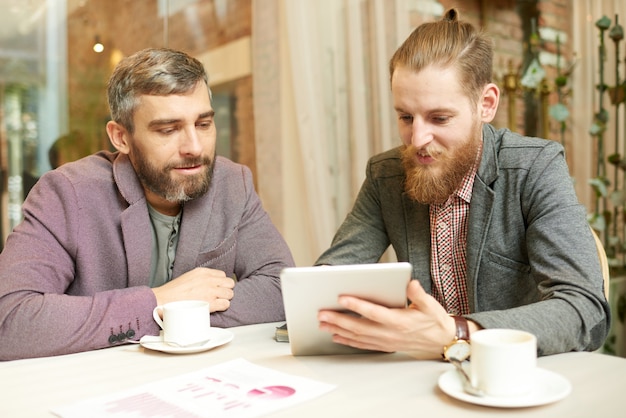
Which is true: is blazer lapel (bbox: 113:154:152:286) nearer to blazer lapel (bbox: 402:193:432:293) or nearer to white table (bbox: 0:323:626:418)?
white table (bbox: 0:323:626:418)

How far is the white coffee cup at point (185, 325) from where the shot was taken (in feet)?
3.92

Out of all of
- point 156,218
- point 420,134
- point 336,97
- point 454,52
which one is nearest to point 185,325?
point 156,218

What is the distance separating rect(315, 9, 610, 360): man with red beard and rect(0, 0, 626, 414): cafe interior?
1.23 metres

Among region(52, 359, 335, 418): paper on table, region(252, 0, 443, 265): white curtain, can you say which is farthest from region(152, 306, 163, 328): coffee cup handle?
region(252, 0, 443, 265): white curtain

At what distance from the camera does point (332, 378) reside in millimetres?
999

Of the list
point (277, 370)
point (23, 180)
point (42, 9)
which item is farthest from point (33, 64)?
point (277, 370)

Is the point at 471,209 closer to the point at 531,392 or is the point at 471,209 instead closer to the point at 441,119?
the point at 441,119

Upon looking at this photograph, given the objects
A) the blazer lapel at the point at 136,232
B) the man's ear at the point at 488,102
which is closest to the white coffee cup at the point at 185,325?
the blazer lapel at the point at 136,232

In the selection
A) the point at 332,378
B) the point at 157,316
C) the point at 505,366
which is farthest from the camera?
the point at 157,316

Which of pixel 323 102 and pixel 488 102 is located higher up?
pixel 323 102

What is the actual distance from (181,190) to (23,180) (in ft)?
6.99

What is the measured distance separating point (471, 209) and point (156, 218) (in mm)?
877

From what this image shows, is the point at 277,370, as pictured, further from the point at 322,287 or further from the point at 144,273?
the point at 144,273

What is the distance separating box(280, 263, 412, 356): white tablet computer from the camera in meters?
0.95
